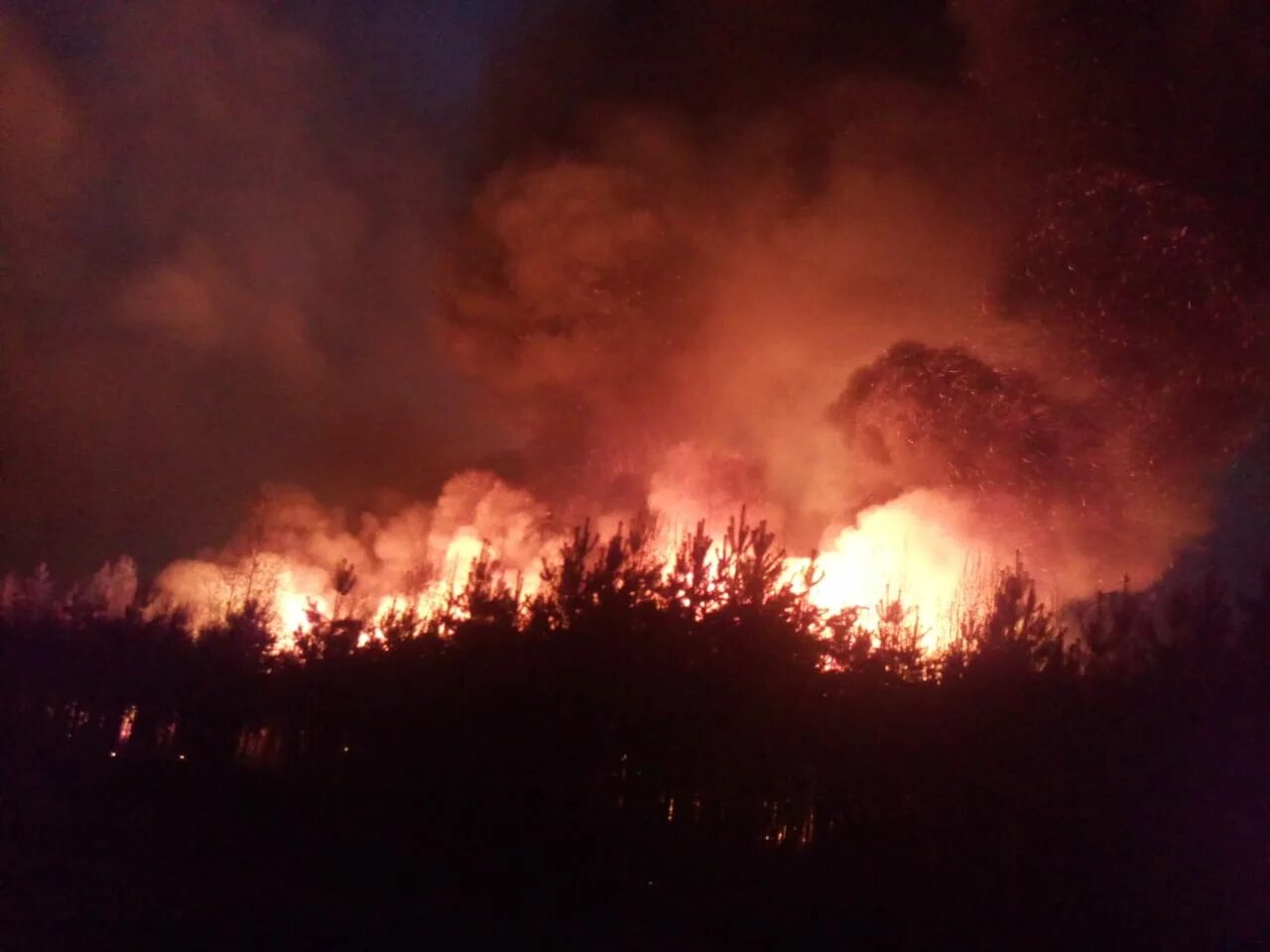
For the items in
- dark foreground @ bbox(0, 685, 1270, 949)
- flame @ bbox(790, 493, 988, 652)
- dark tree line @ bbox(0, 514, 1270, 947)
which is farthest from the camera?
flame @ bbox(790, 493, 988, 652)

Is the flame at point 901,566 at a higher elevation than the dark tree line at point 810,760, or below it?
higher

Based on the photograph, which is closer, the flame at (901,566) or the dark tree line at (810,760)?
the dark tree line at (810,760)

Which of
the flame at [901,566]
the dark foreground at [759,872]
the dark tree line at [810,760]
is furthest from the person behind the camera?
the flame at [901,566]

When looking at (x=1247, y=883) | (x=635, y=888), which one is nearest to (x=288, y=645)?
(x=635, y=888)

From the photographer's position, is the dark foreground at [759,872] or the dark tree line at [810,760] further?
the dark tree line at [810,760]

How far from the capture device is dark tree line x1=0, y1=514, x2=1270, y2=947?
13.1 m

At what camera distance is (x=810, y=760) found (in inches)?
581

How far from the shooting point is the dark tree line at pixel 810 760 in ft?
42.9

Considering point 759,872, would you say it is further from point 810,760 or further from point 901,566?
point 901,566

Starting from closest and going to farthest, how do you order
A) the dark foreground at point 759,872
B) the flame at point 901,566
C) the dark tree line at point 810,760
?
1. the dark foreground at point 759,872
2. the dark tree line at point 810,760
3. the flame at point 901,566

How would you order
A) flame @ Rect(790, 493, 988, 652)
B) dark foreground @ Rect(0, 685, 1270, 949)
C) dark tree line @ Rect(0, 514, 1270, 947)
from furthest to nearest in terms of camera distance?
flame @ Rect(790, 493, 988, 652)
dark tree line @ Rect(0, 514, 1270, 947)
dark foreground @ Rect(0, 685, 1270, 949)

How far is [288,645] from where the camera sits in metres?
27.1

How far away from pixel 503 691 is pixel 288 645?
13660mm

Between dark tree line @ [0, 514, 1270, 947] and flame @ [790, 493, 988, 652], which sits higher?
flame @ [790, 493, 988, 652]
